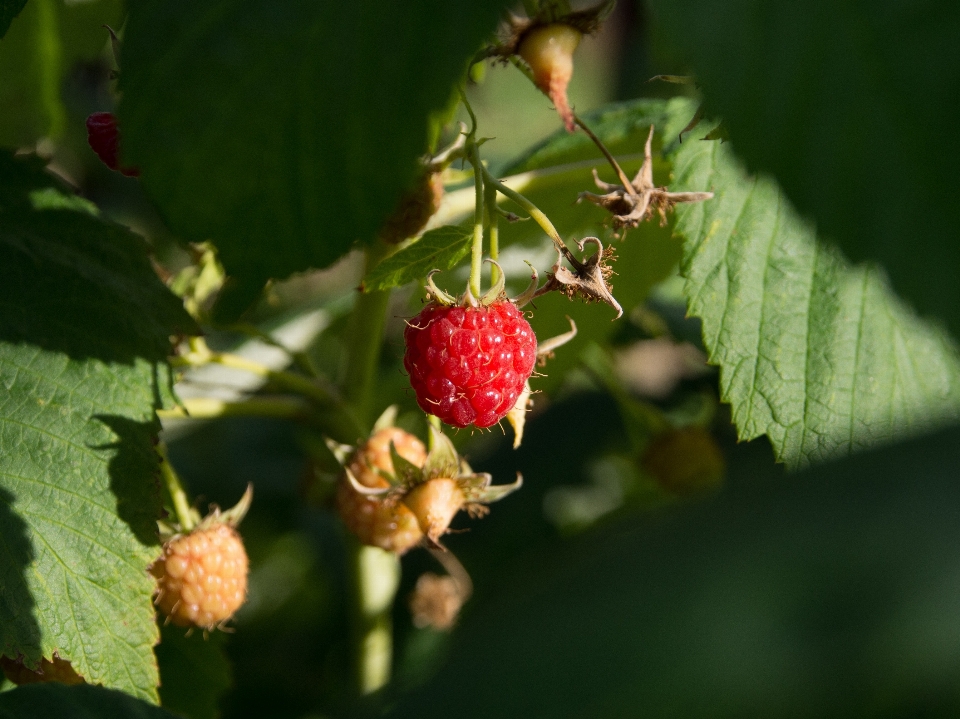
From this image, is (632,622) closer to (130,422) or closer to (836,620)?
(836,620)

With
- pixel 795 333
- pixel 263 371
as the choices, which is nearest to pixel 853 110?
pixel 795 333

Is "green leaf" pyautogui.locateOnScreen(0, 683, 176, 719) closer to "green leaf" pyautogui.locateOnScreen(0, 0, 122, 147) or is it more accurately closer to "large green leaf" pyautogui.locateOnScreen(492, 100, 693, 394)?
"large green leaf" pyautogui.locateOnScreen(492, 100, 693, 394)

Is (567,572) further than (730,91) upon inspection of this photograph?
No

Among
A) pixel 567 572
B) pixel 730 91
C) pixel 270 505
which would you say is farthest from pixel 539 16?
pixel 270 505

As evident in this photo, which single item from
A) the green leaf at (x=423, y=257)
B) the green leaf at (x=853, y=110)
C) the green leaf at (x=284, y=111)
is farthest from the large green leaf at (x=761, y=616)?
the green leaf at (x=423, y=257)

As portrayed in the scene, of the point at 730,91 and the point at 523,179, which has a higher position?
the point at 730,91

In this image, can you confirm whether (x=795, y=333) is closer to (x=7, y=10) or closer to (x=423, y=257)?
(x=423, y=257)

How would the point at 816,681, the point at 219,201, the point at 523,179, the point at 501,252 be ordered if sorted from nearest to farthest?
1. the point at 816,681
2. the point at 219,201
3. the point at 523,179
4. the point at 501,252
